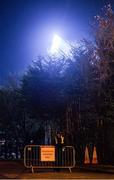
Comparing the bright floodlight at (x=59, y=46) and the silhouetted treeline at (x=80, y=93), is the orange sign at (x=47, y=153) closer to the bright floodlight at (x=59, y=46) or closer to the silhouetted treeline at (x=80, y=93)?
the silhouetted treeline at (x=80, y=93)

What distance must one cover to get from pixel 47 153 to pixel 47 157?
16 centimetres

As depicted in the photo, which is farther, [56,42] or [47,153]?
[56,42]

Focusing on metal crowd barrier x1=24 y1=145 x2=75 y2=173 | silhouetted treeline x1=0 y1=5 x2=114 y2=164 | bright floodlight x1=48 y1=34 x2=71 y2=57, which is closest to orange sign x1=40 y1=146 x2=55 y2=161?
metal crowd barrier x1=24 y1=145 x2=75 y2=173

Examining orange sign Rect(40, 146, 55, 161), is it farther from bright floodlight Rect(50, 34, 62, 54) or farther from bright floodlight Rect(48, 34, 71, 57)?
bright floodlight Rect(50, 34, 62, 54)

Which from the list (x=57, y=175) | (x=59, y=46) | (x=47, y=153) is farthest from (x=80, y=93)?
(x=57, y=175)

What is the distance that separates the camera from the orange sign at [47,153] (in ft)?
70.7

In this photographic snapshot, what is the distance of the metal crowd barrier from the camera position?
21.5 meters

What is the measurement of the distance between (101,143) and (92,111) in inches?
85.8

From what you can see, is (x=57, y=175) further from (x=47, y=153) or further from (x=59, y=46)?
(x=59, y=46)

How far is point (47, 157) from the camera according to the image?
2158cm

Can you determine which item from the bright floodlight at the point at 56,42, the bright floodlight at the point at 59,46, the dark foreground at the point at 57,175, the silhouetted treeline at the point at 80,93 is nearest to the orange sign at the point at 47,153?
the dark foreground at the point at 57,175

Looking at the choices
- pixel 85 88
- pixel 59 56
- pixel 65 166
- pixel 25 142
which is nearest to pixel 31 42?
pixel 59 56

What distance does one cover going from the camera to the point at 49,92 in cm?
3697

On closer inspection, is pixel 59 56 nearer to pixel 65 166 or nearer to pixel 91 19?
pixel 91 19
